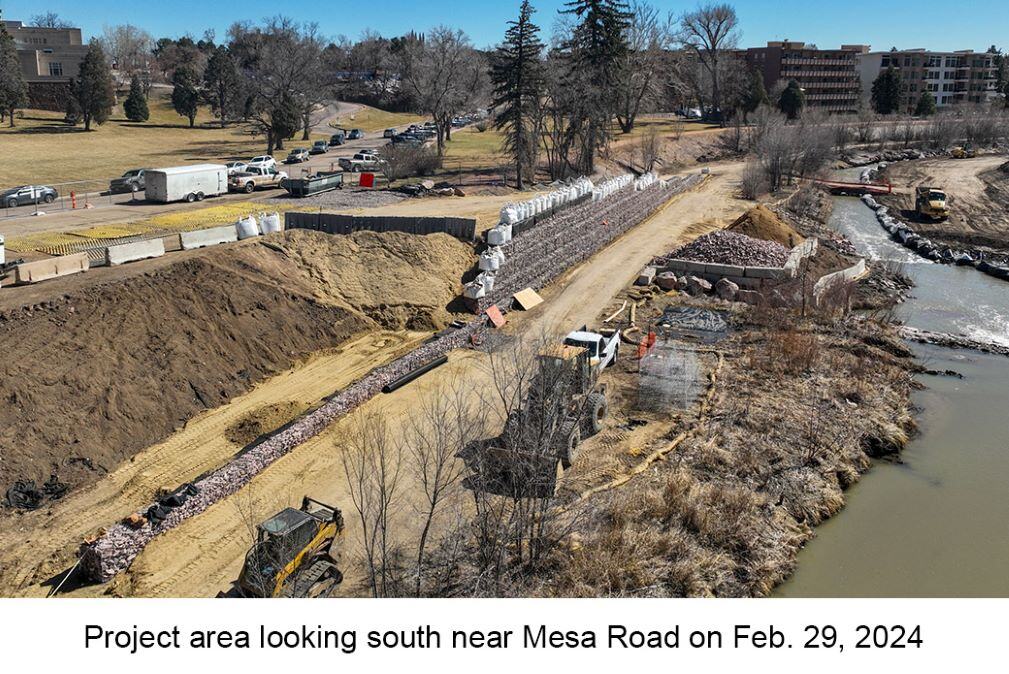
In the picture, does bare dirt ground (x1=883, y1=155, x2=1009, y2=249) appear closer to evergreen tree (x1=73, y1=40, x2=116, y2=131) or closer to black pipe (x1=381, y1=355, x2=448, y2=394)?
black pipe (x1=381, y1=355, x2=448, y2=394)


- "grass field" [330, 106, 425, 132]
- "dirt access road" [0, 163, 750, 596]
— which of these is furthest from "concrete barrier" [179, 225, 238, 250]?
"grass field" [330, 106, 425, 132]

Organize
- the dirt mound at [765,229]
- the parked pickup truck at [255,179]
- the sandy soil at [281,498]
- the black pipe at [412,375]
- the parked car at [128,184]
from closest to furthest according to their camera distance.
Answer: the sandy soil at [281,498] < the black pipe at [412,375] < the dirt mound at [765,229] < the parked car at [128,184] < the parked pickup truck at [255,179]

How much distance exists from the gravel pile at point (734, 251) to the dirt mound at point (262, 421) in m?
18.7

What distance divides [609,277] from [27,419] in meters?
20.9

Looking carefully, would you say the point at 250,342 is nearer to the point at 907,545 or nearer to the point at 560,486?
the point at 560,486

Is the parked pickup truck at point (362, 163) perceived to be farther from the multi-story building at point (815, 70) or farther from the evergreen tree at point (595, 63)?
the multi-story building at point (815, 70)

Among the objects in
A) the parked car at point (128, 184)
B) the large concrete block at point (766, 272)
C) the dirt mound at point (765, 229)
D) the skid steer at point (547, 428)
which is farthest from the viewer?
the parked car at point (128, 184)

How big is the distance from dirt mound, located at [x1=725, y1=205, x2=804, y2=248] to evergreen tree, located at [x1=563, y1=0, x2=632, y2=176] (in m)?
18.6

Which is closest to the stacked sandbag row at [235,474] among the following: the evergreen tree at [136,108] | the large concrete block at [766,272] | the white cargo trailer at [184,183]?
the large concrete block at [766,272]

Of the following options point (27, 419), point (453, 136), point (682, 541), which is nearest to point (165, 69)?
point (453, 136)

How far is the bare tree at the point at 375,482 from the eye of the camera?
38.1 feet

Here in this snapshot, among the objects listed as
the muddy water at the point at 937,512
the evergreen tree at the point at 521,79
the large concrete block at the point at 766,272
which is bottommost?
the muddy water at the point at 937,512

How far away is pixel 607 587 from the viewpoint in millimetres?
12984

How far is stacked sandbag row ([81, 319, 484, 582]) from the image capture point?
1338 cm
